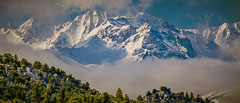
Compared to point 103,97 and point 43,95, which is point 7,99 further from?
point 103,97

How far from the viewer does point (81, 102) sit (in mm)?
173750

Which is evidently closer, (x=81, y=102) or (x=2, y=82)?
(x=81, y=102)

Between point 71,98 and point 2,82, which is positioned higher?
point 2,82

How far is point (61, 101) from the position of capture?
178500mm

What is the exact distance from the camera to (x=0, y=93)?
586ft

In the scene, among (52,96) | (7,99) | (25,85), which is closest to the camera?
(7,99)

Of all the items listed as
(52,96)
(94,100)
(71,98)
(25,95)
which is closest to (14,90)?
(25,95)

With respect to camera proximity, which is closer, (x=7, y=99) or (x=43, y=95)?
(x=7, y=99)

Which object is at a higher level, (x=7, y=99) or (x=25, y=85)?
(x=25, y=85)

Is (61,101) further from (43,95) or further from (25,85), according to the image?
(25,85)

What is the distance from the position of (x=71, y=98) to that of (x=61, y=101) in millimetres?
6317

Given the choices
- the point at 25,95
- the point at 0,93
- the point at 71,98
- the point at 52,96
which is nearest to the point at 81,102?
the point at 71,98

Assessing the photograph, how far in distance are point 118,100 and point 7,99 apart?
62218 millimetres

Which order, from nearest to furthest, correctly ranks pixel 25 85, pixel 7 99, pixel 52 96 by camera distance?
pixel 7 99 < pixel 52 96 < pixel 25 85
